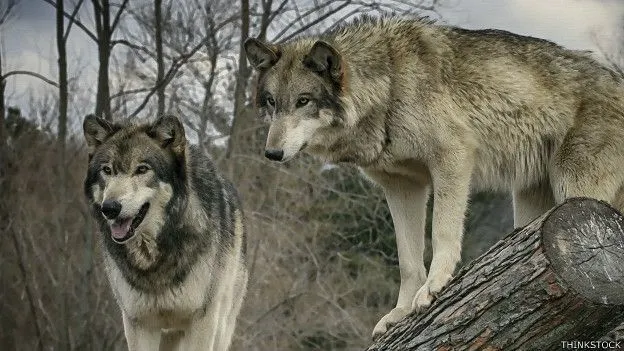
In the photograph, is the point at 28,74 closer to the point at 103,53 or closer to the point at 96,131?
the point at 103,53

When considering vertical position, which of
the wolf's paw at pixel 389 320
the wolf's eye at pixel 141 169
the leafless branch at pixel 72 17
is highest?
the leafless branch at pixel 72 17

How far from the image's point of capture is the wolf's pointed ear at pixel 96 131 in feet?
20.6

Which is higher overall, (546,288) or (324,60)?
(324,60)

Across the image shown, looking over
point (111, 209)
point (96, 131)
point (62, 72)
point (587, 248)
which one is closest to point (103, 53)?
point (62, 72)

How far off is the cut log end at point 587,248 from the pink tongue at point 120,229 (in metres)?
2.66

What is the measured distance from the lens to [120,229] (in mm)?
5961

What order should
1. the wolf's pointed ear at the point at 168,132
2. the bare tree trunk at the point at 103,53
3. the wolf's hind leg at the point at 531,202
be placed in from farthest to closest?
the bare tree trunk at the point at 103,53, the wolf's hind leg at the point at 531,202, the wolf's pointed ear at the point at 168,132

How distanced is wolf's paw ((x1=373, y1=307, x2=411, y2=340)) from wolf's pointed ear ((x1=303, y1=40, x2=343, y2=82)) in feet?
4.78

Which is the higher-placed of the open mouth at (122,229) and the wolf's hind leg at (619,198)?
the open mouth at (122,229)

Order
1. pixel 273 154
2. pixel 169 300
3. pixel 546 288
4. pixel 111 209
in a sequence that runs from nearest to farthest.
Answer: pixel 546 288 → pixel 273 154 → pixel 111 209 → pixel 169 300

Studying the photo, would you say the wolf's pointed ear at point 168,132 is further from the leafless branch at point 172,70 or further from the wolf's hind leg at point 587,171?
the leafless branch at point 172,70

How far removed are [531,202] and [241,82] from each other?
1246 centimetres

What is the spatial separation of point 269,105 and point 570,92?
198 cm

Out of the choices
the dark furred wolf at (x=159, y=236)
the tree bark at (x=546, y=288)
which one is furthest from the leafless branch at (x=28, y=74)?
the tree bark at (x=546, y=288)
